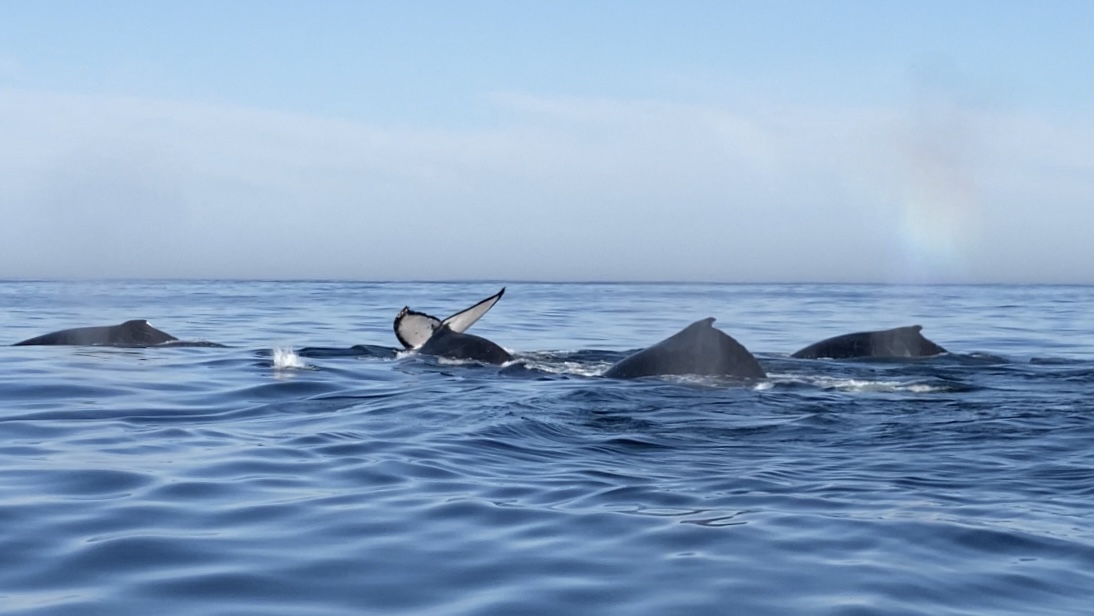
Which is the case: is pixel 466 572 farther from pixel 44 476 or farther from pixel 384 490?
pixel 44 476

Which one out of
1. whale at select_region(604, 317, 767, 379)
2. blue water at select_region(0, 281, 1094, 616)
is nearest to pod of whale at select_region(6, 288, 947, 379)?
whale at select_region(604, 317, 767, 379)

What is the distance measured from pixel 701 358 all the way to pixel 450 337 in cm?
392

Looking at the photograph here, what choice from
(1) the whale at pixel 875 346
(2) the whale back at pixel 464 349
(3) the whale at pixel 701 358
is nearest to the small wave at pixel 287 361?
(2) the whale back at pixel 464 349

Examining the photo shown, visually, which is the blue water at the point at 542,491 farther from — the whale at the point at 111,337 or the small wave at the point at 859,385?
the whale at the point at 111,337

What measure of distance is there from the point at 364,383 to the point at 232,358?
3971mm

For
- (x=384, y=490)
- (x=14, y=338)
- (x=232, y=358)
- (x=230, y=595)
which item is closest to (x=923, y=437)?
(x=384, y=490)

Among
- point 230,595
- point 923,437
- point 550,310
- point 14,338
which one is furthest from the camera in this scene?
point 550,310

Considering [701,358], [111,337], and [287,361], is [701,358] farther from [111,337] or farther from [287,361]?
[111,337]

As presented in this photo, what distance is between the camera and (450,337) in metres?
15.1

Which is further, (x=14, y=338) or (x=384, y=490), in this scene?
(x=14, y=338)

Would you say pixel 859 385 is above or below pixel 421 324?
below

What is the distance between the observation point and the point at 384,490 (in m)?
7.29

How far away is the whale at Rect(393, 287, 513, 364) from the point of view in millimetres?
14703

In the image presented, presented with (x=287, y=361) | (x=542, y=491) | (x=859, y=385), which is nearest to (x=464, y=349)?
(x=287, y=361)
